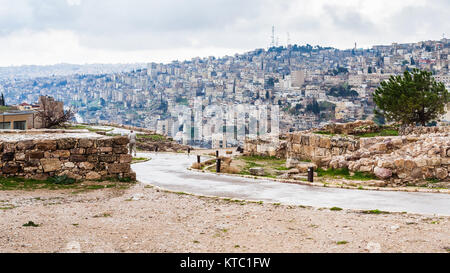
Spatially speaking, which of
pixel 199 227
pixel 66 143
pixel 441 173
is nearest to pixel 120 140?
pixel 66 143

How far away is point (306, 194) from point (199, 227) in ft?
13.5

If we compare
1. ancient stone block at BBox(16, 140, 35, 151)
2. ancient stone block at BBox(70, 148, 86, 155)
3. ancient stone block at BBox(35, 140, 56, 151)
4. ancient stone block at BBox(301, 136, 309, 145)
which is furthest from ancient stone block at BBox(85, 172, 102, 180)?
ancient stone block at BBox(301, 136, 309, 145)

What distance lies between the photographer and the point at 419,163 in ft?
41.9

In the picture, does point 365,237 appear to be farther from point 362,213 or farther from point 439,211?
point 439,211

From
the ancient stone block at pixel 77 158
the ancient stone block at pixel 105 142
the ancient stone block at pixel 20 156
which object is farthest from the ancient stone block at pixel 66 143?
the ancient stone block at pixel 20 156

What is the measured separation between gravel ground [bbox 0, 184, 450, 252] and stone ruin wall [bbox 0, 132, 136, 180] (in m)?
1.81

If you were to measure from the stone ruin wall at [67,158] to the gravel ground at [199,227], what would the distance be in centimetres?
181

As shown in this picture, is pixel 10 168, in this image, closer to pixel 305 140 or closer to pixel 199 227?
pixel 199 227

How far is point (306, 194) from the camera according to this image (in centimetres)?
1070

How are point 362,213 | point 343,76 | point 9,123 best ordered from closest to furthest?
point 362,213
point 9,123
point 343,76

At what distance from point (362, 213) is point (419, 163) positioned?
17.8 feet

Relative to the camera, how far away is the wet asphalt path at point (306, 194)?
9008 millimetres

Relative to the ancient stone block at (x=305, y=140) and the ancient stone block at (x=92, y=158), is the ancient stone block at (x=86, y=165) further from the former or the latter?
the ancient stone block at (x=305, y=140)
